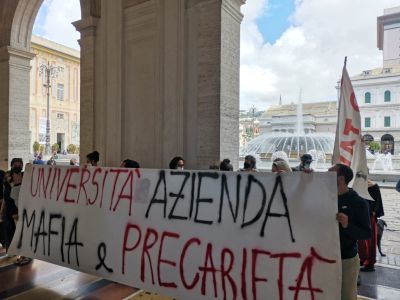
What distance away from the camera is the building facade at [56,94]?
3744 centimetres

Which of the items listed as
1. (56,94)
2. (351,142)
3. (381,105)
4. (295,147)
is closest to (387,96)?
(381,105)

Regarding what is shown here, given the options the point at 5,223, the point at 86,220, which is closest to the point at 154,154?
the point at 5,223

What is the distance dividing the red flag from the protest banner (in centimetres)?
105

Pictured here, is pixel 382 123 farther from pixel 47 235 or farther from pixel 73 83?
pixel 47 235

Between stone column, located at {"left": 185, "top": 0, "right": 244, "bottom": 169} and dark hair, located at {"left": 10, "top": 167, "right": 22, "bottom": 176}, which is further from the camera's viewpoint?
stone column, located at {"left": 185, "top": 0, "right": 244, "bottom": 169}

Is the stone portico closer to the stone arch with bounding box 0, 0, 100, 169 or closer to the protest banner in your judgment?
the protest banner

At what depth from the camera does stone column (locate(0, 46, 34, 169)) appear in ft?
33.4

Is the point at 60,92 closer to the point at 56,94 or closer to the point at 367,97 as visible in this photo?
the point at 56,94

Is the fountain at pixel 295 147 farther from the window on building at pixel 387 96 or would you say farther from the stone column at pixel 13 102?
the window on building at pixel 387 96

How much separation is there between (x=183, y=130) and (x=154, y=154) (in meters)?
0.90

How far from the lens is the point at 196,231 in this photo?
2.72 meters

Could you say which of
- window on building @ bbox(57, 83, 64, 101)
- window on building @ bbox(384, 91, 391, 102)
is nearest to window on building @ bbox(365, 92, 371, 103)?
window on building @ bbox(384, 91, 391, 102)

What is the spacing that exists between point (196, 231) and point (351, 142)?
1.82 meters

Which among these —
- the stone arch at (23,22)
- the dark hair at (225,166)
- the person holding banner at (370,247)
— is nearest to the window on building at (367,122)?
the stone arch at (23,22)
